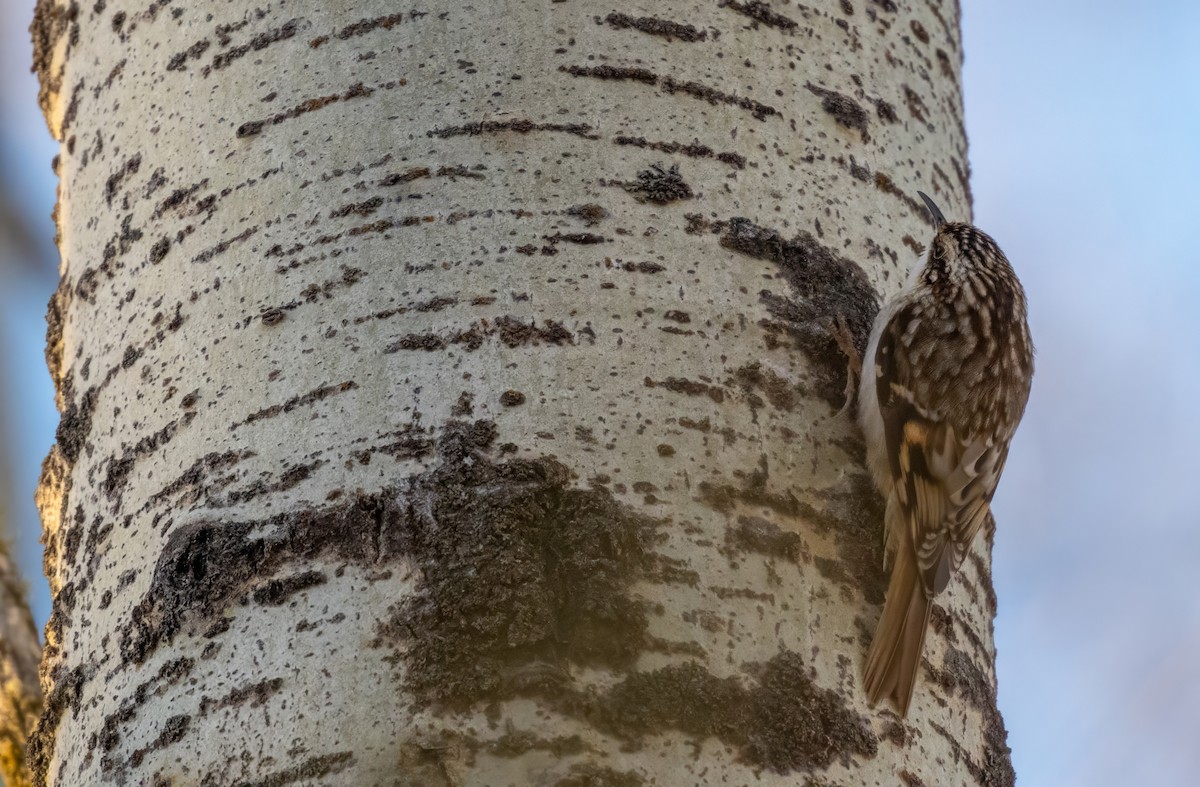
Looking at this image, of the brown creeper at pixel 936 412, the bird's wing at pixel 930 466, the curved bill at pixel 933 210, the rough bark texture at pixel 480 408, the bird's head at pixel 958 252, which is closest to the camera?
the rough bark texture at pixel 480 408

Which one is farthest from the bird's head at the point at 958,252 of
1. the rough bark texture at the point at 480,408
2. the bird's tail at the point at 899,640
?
the bird's tail at the point at 899,640

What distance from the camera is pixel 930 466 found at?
2.58 metres

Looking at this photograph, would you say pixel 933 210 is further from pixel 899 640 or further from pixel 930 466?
pixel 899 640

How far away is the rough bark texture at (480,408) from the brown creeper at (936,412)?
0.21 ft

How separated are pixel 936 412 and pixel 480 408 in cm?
143

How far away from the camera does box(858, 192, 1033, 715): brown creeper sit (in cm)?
188

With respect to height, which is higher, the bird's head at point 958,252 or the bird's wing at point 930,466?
the bird's head at point 958,252

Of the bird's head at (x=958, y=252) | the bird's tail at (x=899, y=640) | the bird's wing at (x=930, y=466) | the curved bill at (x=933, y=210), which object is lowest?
the bird's tail at (x=899, y=640)

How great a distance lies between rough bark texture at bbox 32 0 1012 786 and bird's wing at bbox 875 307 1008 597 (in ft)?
0.34

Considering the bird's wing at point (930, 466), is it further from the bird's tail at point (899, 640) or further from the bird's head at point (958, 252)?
the bird's head at point (958, 252)

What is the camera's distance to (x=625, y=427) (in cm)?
170

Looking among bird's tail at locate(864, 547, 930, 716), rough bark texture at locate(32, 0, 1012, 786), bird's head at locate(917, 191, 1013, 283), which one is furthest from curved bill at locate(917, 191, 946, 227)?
bird's tail at locate(864, 547, 930, 716)

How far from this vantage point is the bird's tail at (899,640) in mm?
1726

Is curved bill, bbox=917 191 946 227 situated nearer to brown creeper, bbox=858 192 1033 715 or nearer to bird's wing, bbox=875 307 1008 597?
brown creeper, bbox=858 192 1033 715
